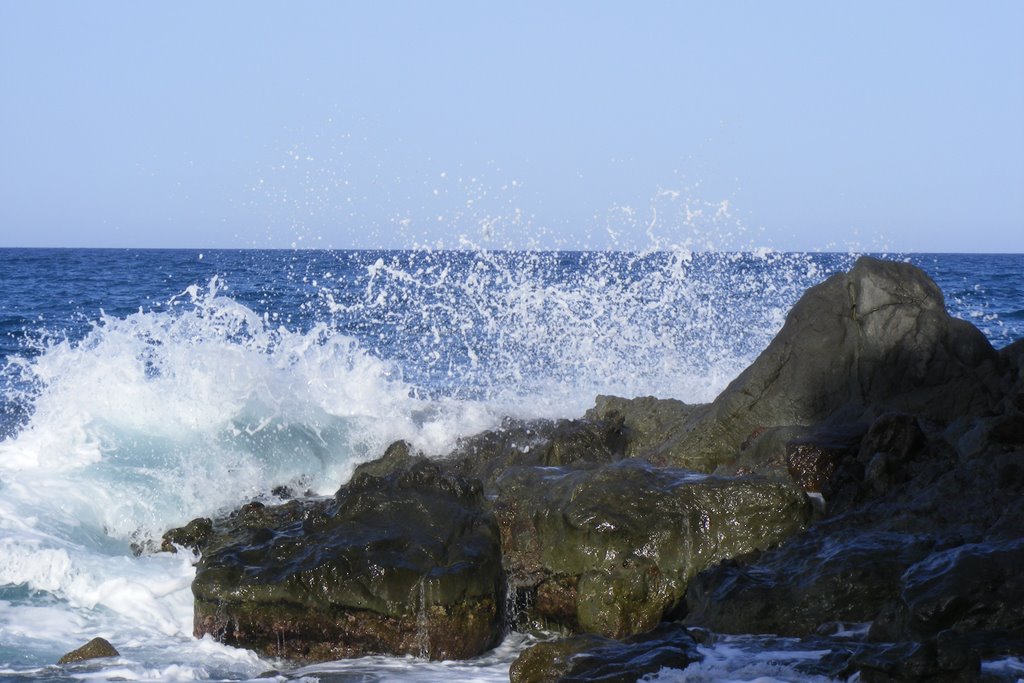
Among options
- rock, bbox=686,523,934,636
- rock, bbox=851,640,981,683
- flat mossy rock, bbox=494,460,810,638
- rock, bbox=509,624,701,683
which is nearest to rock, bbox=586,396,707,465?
flat mossy rock, bbox=494,460,810,638

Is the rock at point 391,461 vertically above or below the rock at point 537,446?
below

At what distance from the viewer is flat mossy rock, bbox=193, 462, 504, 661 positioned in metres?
5.77

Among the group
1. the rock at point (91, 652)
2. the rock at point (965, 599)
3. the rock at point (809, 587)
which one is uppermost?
the rock at point (965, 599)

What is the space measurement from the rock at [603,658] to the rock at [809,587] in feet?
1.05

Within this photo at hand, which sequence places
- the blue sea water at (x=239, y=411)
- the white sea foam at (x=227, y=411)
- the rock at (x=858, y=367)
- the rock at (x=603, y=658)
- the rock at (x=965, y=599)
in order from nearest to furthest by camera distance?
the rock at (x=965, y=599)
the rock at (x=603, y=658)
the blue sea water at (x=239, y=411)
the white sea foam at (x=227, y=411)
the rock at (x=858, y=367)

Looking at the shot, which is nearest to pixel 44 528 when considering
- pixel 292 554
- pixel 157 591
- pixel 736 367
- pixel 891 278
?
pixel 157 591

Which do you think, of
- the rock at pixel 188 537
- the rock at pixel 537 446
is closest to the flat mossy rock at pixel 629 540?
the rock at pixel 537 446

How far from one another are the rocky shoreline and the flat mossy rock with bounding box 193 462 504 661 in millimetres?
10

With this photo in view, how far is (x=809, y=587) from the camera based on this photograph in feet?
16.2

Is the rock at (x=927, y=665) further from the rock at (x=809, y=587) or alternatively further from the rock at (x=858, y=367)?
the rock at (x=858, y=367)

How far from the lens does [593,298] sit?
14648 millimetres

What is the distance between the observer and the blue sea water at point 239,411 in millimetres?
6418

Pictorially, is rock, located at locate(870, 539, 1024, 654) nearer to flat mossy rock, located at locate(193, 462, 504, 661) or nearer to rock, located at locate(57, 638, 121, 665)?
flat mossy rock, located at locate(193, 462, 504, 661)

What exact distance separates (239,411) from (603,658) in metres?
7.94
